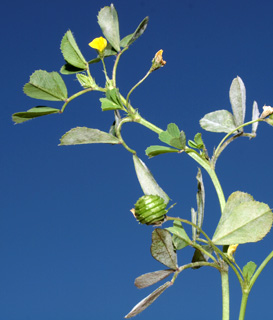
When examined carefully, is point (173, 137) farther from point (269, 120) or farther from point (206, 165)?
point (269, 120)

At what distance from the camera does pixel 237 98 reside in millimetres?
1137

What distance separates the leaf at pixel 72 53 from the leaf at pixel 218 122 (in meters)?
0.30

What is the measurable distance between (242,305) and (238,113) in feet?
1.36

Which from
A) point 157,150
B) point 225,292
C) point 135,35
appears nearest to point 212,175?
point 157,150

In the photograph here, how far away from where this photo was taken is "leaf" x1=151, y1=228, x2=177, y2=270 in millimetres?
898

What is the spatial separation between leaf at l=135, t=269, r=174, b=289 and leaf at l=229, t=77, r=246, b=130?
15.4 inches

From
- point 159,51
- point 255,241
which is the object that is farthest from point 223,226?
point 159,51

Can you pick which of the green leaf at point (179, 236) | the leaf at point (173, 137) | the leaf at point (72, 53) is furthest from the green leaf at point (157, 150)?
the leaf at point (72, 53)

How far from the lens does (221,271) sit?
99 cm

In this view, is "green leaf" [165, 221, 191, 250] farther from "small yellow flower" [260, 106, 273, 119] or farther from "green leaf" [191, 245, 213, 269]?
"small yellow flower" [260, 106, 273, 119]

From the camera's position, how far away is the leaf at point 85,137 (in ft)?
3.13

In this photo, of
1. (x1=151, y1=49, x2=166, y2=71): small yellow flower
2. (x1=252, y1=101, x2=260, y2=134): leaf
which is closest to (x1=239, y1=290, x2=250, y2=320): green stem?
(x1=252, y1=101, x2=260, y2=134): leaf

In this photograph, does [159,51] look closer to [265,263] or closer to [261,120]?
[261,120]

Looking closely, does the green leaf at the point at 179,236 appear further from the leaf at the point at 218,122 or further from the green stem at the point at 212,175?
the leaf at the point at 218,122
